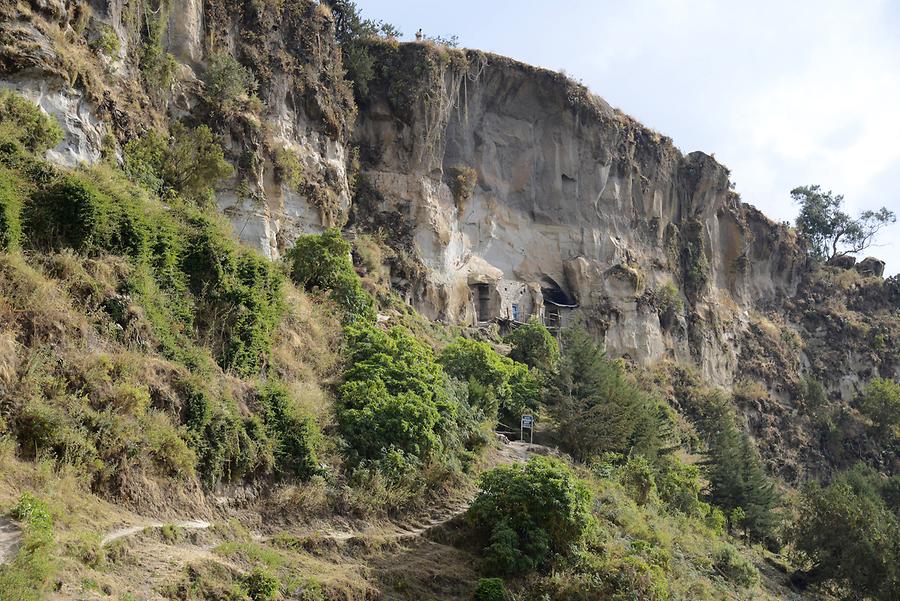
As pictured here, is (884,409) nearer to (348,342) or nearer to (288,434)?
(348,342)

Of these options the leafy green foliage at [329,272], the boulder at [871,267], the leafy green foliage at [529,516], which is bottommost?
the leafy green foliage at [529,516]

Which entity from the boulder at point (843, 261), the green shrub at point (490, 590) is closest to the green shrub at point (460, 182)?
the green shrub at point (490, 590)

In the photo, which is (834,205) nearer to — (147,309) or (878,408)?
(878,408)

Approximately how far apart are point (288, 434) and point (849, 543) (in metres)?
18.5

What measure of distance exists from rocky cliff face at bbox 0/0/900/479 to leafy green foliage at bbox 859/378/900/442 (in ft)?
5.74

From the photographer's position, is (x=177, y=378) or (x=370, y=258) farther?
(x=370, y=258)

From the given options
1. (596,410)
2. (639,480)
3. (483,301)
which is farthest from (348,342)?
(483,301)

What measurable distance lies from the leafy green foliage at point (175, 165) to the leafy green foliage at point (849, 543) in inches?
812

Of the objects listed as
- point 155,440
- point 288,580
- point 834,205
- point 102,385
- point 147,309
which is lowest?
point 288,580

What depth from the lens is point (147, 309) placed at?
11.3 meters

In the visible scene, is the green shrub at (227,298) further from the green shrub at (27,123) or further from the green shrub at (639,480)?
the green shrub at (639,480)

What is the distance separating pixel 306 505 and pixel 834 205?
207 ft

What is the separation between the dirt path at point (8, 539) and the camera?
680 cm

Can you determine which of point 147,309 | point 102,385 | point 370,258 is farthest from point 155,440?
point 370,258
